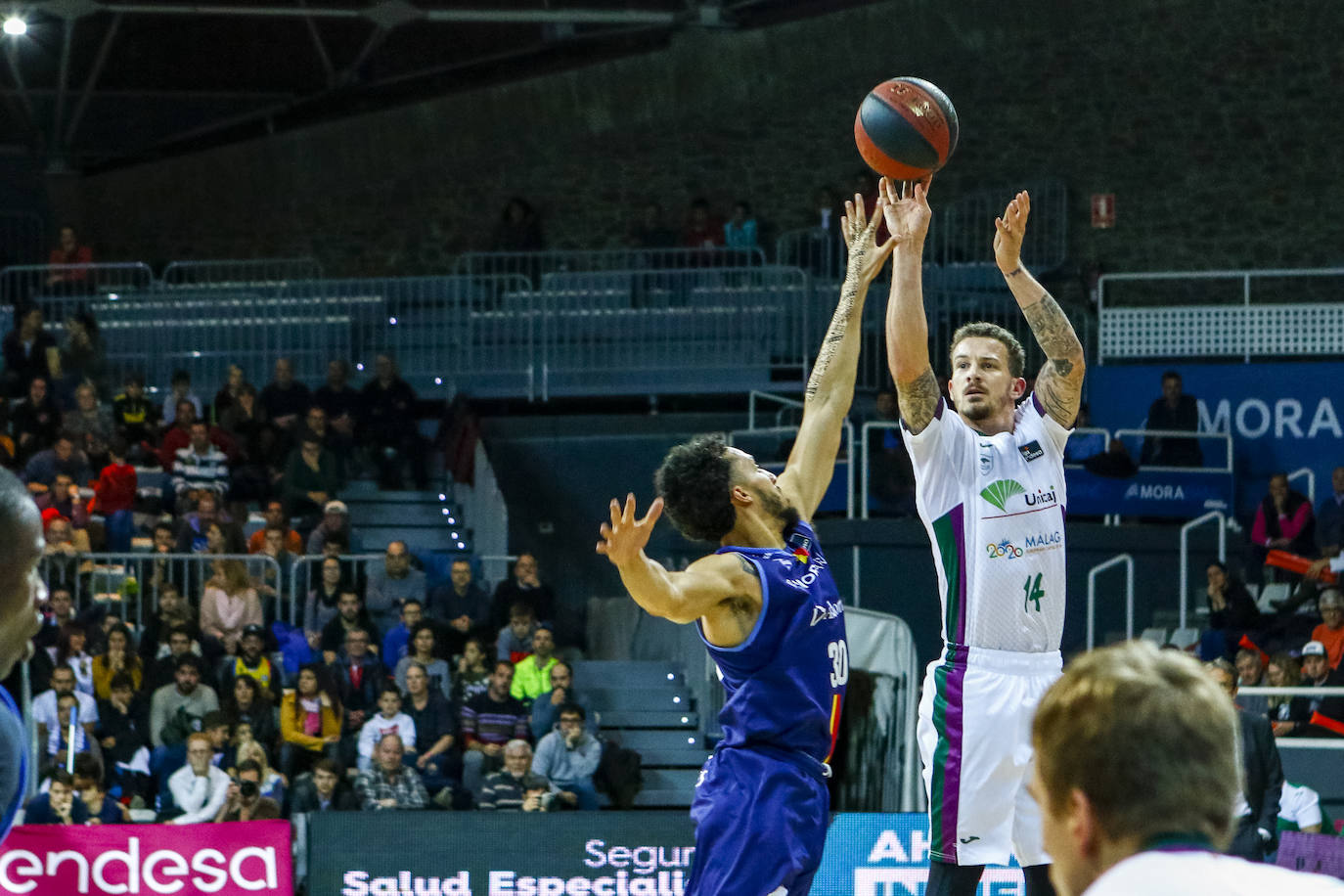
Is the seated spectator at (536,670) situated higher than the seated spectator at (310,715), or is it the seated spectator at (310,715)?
the seated spectator at (536,670)

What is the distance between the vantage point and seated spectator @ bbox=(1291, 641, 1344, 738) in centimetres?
1249

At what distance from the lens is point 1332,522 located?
51.1ft

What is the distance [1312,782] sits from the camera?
12094 mm

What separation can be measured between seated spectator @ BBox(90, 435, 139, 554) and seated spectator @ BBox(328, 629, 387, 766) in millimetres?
2971

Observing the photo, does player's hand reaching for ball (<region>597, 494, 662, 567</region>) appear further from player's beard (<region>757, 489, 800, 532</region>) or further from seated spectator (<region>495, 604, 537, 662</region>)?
seated spectator (<region>495, 604, 537, 662</region>)

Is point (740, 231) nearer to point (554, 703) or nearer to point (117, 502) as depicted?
point (117, 502)

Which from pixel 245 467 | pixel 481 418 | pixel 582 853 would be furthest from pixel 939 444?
pixel 481 418

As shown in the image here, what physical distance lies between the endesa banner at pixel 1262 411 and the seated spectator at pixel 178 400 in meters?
8.73

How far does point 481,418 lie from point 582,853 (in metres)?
9.78

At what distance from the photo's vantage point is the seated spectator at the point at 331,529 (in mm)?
15133

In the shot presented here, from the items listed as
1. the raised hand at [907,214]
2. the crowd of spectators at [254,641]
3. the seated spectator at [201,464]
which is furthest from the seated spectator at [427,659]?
the raised hand at [907,214]

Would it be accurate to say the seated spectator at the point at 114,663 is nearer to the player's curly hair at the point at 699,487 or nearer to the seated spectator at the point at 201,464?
the seated spectator at the point at 201,464

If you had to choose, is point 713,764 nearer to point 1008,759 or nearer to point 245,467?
point 1008,759

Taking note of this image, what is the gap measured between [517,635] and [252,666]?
76.5 inches
